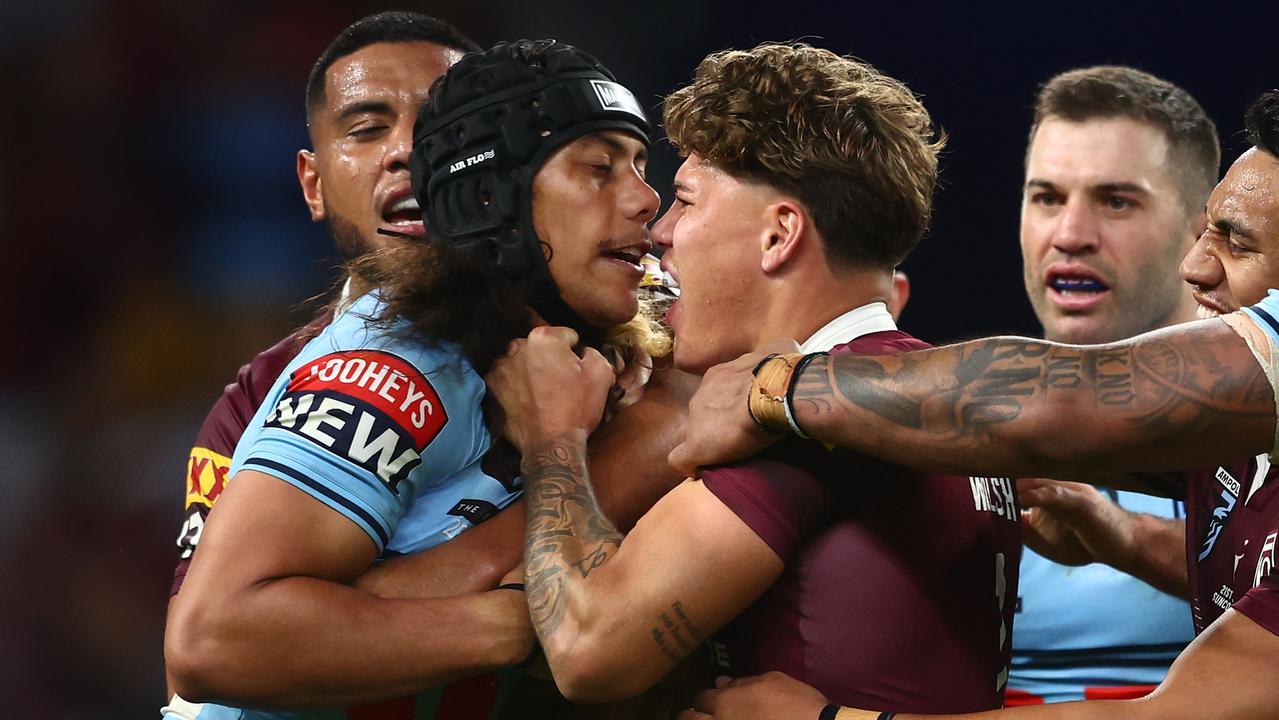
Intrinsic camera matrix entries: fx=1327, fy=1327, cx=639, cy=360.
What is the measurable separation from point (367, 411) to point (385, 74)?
1.83m

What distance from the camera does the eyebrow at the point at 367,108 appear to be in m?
4.00

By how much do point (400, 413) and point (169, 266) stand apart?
4.31 m

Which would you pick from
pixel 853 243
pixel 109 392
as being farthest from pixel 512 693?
Result: pixel 109 392

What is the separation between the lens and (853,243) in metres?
2.59

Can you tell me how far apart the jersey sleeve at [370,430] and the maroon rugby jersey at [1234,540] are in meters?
1.51

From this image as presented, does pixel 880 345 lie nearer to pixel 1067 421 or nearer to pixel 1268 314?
pixel 1067 421

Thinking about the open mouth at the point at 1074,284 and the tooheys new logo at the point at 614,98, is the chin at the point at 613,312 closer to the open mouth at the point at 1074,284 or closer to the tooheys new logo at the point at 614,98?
the tooheys new logo at the point at 614,98

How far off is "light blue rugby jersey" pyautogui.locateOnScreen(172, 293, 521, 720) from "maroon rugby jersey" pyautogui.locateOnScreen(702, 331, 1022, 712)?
0.59 m

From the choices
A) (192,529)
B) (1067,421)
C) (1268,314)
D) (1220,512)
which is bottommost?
(192,529)

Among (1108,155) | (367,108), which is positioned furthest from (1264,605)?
(367,108)

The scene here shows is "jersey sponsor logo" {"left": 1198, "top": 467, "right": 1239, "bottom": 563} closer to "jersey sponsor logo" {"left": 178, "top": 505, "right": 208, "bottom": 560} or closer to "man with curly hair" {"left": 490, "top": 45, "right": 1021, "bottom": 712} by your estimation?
"man with curly hair" {"left": 490, "top": 45, "right": 1021, "bottom": 712}

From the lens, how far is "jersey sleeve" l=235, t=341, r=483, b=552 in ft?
7.93

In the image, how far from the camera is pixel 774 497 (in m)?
2.26

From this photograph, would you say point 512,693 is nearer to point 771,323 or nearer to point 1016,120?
point 771,323
